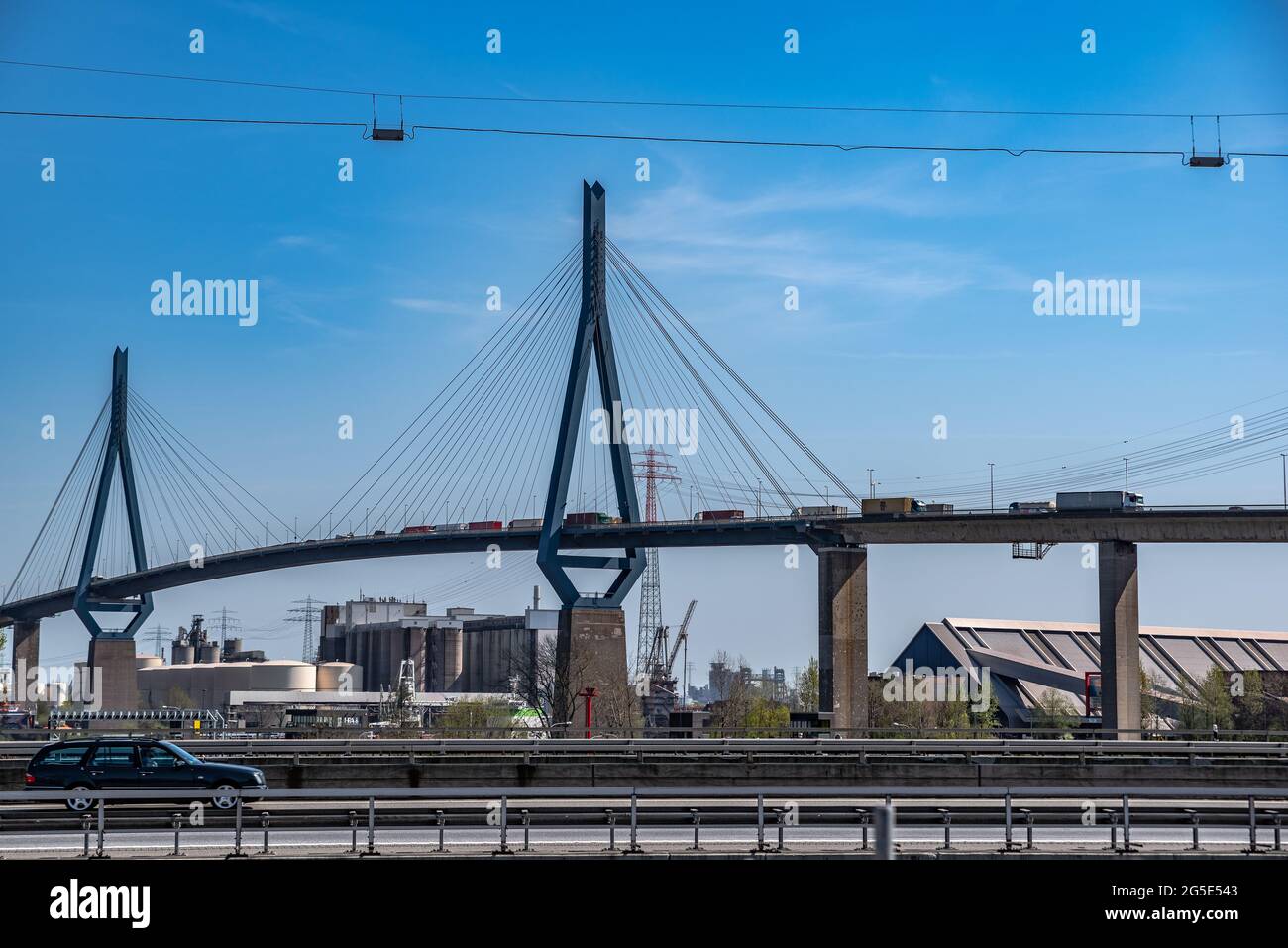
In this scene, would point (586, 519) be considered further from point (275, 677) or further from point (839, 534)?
point (275, 677)

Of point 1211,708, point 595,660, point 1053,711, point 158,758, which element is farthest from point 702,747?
point 1053,711

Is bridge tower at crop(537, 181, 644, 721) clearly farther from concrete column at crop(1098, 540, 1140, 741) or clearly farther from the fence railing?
the fence railing

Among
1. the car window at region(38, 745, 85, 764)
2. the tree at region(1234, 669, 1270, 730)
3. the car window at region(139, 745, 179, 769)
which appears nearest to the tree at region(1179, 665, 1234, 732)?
the tree at region(1234, 669, 1270, 730)

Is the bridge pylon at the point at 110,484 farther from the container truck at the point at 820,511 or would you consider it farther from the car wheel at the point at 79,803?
the car wheel at the point at 79,803

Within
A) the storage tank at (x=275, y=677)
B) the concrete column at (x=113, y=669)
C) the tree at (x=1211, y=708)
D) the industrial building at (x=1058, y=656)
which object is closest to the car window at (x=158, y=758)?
the tree at (x=1211, y=708)

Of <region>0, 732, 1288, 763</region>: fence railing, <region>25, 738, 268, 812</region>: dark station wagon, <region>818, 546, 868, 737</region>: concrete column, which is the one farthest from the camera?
<region>818, 546, 868, 737</region>: concrete column
